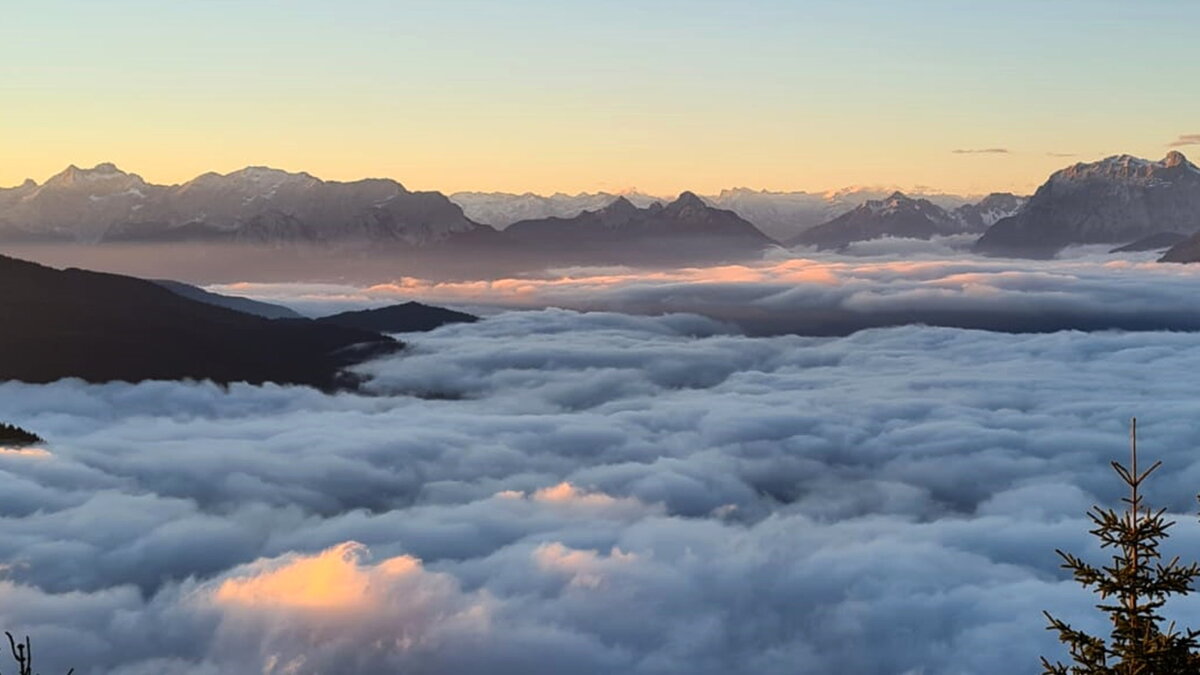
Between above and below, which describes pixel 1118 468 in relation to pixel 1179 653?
above

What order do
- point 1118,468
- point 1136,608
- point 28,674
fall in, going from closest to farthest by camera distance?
point 28,674 → point 1118,468 → point 1136,608

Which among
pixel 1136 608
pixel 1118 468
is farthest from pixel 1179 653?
pixel 1118 468

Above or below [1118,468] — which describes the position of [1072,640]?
below

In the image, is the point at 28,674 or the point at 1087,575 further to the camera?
the point at 1087,575

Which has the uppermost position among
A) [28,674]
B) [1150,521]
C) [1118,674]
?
[1150,521]

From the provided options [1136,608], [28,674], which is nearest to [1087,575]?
[1136,608]

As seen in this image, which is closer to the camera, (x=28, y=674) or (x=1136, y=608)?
(x=28, y=674)

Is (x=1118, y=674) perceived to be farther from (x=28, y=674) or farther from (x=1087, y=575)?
(x=28, y=674)

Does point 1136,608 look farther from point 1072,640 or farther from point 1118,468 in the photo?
point 1118,468

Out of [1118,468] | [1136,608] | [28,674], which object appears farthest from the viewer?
[1136,608]
